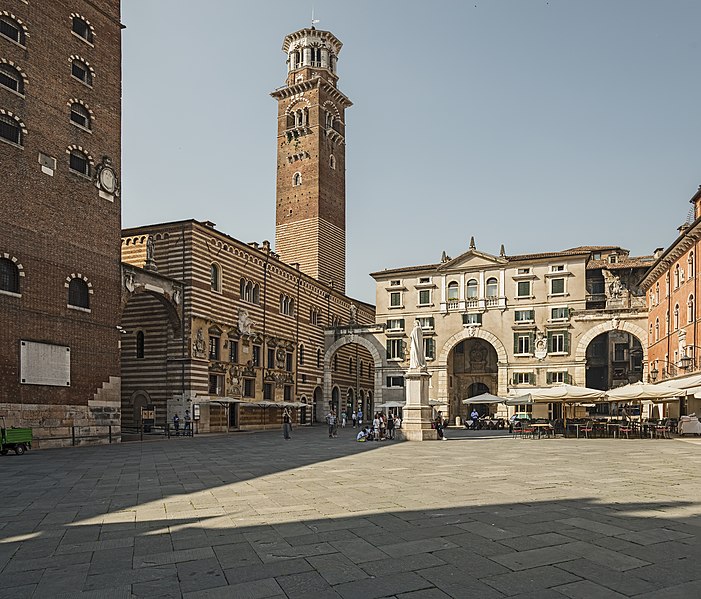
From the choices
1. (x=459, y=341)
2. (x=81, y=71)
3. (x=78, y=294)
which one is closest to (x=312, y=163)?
(x=459, y=341)

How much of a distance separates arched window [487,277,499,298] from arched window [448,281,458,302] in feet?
8.40

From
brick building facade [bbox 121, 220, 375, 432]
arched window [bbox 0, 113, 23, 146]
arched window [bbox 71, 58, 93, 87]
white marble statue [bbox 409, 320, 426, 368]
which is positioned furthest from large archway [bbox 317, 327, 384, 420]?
arched window [bbox 0, 113, 23, 146]

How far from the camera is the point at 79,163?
27250mm

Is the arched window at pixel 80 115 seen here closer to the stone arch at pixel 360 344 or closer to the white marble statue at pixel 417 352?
the white marble statue at pixel 417 352

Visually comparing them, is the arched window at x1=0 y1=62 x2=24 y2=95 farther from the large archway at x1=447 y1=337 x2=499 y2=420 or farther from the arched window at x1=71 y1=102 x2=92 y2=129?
the large archway at x1=447 y1=337 x2=499 y2=420

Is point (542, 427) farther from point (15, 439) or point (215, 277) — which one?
point (15, 439)

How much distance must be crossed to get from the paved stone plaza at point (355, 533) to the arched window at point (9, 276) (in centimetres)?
1024

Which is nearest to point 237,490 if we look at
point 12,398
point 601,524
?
point 601,524

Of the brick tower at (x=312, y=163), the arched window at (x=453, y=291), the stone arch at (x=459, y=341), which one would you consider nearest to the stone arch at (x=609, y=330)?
the stone arch at (x=459, y=341)

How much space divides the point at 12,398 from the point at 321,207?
4523 centimetres

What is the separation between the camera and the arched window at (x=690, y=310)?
33.8 metres

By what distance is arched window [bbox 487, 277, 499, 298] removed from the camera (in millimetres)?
50656

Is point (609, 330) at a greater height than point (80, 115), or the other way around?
point (80, 115)

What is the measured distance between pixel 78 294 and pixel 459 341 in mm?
31749
